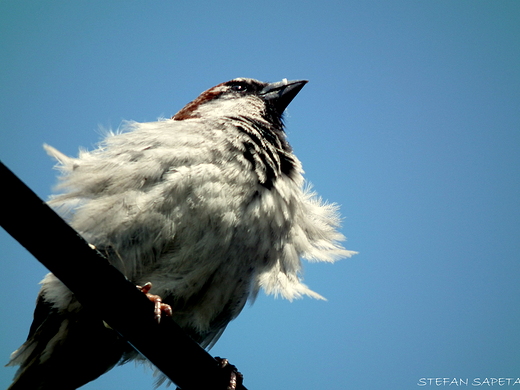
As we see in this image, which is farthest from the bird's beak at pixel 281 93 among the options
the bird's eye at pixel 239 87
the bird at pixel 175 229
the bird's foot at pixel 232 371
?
the bird's foot at pixel 232 371

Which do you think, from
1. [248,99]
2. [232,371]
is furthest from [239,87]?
[232,371]

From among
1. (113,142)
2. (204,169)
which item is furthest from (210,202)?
(113,142)

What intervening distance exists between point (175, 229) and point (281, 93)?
2807 millimetres

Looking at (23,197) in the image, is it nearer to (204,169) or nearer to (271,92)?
(204,169)

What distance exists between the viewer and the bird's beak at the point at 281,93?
19.2 feet

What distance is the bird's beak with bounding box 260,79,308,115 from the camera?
19.2 ft

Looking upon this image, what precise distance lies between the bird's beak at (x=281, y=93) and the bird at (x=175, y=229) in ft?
4.44

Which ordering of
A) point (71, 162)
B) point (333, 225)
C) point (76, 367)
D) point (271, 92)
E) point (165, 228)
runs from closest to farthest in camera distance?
point (165, 228)
point (76, 367)
point (71, 162)
point (333, 225)
point (271, 92)

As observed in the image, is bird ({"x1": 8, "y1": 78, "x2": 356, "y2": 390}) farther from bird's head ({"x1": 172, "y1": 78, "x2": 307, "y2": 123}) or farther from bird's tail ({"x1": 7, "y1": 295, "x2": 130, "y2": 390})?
bird's head ({"x1": 172, "y1": 78, "x2": 307, "y2": 123})

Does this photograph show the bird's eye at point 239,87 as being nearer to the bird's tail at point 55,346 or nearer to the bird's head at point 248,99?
the bird's head at point 248,99

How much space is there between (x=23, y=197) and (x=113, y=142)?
254 centimetres

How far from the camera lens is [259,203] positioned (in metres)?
4.01

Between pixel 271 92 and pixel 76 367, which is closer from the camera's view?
pixel 76 367

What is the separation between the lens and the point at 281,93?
232 inches
